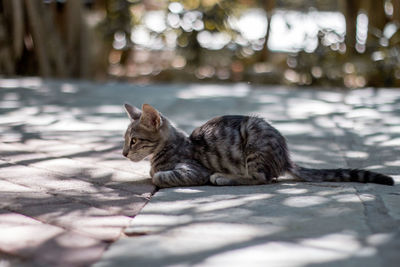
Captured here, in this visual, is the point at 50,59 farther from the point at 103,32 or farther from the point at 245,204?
the point at 245,204

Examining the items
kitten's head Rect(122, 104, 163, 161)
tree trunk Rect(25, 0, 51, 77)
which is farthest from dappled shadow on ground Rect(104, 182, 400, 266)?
tree trunk Rect(25, 0, 51, 77)

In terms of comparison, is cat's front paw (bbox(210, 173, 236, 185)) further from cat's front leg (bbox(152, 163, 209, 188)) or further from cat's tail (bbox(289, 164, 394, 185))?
cat's tail (bbox(289, 164, 394, 185))

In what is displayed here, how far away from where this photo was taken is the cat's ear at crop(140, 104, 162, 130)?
13.8 ft

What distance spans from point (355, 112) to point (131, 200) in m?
4.38

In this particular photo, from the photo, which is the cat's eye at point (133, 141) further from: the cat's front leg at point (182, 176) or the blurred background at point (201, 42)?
the blurred background at point (201, 42)

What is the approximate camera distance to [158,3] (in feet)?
43.5

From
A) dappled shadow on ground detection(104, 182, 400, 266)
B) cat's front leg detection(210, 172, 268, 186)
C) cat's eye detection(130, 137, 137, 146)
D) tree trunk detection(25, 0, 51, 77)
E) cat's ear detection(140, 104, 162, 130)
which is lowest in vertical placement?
cat's front leg detection(210, 172, 268, 186)

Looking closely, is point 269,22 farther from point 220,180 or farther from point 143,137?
point 220,180

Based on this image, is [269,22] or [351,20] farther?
[269,22]

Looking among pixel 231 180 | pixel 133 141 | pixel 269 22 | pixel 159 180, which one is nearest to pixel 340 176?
pixel 231 180

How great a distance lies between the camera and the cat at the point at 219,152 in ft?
13.2

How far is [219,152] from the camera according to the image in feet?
13.9

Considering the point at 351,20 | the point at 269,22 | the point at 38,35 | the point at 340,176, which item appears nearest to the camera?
the point at 340,176

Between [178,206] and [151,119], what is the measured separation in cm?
107
